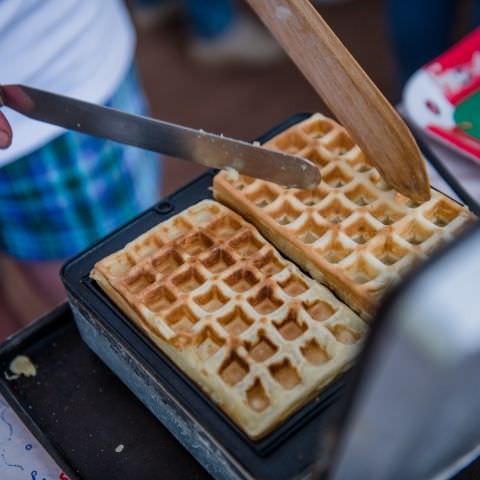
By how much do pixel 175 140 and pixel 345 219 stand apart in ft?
0.64

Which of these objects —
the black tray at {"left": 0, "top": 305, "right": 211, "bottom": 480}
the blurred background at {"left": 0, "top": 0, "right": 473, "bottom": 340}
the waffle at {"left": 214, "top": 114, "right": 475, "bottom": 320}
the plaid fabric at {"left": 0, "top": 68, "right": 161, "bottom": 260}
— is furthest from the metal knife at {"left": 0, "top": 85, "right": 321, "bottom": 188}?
the blurred background at {"left": 0, "top": 0, "right": 473, "bottom": 340}

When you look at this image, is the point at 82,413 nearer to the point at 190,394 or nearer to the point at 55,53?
the point at 190,394

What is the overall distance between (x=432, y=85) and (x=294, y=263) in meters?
0.44

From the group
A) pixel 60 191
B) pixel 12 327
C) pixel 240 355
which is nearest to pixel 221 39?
pixel 12 327

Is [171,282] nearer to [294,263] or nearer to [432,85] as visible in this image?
[294,263]

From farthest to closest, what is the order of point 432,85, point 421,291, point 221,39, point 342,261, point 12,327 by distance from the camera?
point 221,39, point 12,327, point 432,85, point 342,261, point 421,291

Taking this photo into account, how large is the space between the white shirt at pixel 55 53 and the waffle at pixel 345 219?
35 cm

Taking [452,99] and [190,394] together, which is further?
[452,99]

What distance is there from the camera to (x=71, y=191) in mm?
1166

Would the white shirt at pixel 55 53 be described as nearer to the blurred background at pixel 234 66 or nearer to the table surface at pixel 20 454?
the table surface at pixel 20 454

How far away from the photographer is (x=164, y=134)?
765mm

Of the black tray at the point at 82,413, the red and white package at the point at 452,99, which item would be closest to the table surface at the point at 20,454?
the black tray at the point at 82,413

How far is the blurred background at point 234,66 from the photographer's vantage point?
2223 mm

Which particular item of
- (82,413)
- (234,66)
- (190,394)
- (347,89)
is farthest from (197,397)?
(234,66)
